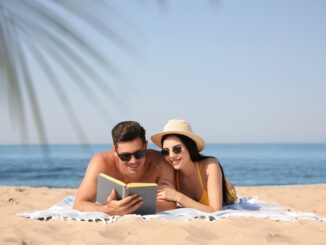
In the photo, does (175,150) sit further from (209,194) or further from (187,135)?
(209,194)

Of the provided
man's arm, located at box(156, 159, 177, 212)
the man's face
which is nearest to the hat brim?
man's arm, located at box(156, 159, 177, 212)

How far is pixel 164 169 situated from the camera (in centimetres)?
389

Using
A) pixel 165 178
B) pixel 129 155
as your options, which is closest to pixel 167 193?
pixel 165 178

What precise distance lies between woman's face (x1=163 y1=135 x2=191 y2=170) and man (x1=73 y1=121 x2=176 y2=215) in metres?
0.17

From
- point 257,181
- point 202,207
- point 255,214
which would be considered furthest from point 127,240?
point 257,181

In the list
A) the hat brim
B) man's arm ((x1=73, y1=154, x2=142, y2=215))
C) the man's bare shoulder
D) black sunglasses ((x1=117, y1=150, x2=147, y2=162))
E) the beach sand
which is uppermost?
the hat brim

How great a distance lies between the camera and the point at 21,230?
2949 mm

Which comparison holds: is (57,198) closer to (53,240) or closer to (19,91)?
(53,240)

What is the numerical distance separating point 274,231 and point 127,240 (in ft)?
4.14

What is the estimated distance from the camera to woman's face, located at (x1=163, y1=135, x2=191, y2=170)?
378 centimetres

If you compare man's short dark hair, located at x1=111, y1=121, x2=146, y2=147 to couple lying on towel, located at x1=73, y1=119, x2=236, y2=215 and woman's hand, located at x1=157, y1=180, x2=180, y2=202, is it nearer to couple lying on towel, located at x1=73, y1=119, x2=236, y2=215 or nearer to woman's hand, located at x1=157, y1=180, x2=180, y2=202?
couple lying on towel, located at x1=73, y1=119, x2=236, y2=215

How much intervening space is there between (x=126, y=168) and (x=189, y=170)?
74cm

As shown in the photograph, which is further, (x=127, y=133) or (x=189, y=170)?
(x=189, y=170)

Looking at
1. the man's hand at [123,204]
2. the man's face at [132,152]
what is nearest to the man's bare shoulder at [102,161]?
the man's face at [132,152]
